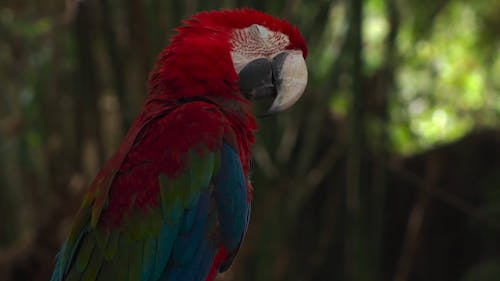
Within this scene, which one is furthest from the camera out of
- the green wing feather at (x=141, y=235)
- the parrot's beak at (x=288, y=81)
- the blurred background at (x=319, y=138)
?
the blurred background at (x=319, y=138)

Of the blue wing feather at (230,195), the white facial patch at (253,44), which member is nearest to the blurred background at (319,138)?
the white facial patch at (253,44)

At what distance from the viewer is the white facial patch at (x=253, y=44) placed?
1771 mm

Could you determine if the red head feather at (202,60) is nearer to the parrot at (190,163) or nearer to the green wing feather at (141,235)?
the parrot at (190,163)

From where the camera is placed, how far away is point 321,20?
2.66 meters

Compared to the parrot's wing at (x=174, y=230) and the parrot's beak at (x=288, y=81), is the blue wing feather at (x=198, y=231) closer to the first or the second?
the parrot's wing at (x=174, y=230)

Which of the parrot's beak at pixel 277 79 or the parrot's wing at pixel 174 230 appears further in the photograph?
the parrot's beak at pixel 277 79

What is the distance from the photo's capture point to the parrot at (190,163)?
5.43 feet

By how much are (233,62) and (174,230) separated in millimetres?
367

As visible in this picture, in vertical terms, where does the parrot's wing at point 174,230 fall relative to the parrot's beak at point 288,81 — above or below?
below

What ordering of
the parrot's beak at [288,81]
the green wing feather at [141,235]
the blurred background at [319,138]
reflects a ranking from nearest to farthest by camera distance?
the green wing feather at [141,235]
the parrot's beak at [288,81]
the blurred background at [319,138]

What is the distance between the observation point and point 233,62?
1.77 meters

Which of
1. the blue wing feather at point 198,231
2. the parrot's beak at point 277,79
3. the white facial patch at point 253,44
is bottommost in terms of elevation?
the blue wing feather at point 198,231

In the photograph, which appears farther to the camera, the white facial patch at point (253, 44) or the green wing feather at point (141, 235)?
the white facial patch at point (253, 44)

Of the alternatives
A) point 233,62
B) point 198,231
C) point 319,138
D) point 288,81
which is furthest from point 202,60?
point 319,138
